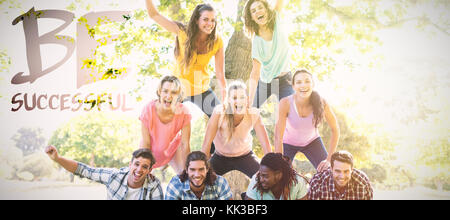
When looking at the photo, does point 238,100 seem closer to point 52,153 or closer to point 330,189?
point 330,189

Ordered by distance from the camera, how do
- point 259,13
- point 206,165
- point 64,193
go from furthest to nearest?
point 64,193, point 259,13, point 206,165

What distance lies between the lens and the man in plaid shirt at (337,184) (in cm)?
406

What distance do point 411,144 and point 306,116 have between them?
1474 mm

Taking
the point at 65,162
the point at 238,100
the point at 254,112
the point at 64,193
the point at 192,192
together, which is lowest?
the point at 64,193

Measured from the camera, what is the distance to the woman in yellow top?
4.07 m

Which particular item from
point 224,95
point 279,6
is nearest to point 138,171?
point 224,95

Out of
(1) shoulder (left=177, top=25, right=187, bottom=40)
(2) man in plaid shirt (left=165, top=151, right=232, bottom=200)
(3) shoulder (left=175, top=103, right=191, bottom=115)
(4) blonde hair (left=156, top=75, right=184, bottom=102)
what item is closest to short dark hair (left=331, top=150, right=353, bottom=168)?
(2) man in plaid shirt (left=165, top=151, right=232, bottom=200)

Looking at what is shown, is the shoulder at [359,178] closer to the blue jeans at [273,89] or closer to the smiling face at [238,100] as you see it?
the blue jeans at [273,89]

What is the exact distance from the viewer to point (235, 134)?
402 centimetres

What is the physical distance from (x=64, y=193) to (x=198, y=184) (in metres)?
1.69

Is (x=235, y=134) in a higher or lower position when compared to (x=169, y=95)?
lower

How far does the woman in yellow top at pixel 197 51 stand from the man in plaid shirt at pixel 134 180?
0.82 metres
